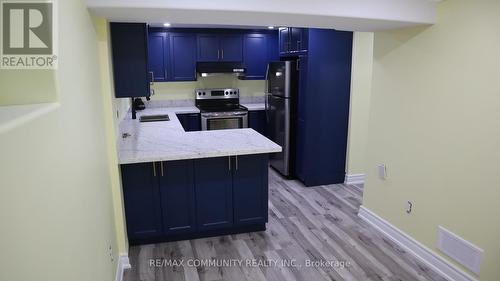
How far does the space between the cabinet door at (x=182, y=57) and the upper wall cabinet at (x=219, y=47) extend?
0.44 feet

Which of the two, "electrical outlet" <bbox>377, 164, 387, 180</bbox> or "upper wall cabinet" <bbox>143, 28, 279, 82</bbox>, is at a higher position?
"upper wall cabinet" <bbox>143, 28, 279, 82</bbox>

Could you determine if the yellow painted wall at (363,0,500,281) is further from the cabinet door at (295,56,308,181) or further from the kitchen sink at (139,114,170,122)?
the kitchen sink at (139,114,170,122)

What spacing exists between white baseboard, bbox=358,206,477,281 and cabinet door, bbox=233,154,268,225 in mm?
1160

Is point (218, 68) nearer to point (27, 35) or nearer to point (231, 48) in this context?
point (231, 48)

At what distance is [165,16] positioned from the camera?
2262mm

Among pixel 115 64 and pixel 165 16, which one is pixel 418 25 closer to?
pixel 165 16

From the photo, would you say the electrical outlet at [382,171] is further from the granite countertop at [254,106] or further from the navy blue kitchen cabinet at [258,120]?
the granite countertop at [254,106]

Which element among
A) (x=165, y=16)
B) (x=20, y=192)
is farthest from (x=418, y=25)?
(x=20, y=192)

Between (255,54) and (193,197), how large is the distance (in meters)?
3.48

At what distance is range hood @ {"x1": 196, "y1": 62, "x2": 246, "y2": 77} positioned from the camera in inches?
220

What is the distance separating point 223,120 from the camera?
546 centimetres

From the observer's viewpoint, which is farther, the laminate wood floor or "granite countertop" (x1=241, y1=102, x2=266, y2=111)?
"granite countertop" (x1=241, y1=102, x2=266, y2=111)

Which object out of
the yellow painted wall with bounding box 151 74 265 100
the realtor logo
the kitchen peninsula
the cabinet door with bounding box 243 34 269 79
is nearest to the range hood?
the cabinet door with bounding box 243 34 269 79

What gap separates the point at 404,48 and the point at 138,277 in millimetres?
2987
